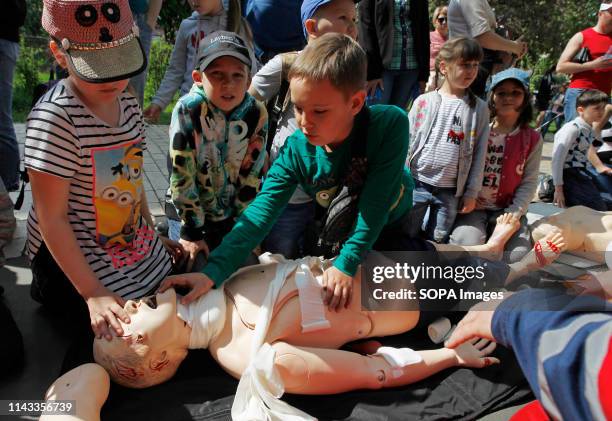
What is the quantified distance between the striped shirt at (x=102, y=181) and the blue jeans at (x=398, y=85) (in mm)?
2478

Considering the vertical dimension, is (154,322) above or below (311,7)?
below

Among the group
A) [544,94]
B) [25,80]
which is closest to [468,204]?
[544,94]

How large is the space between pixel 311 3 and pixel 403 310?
63.4 inches

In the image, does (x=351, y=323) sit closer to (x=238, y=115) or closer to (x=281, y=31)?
(x=238, y=115)

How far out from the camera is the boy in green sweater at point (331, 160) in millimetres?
1942

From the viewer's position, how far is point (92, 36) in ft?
5.70

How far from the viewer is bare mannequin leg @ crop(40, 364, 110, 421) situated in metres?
1.61

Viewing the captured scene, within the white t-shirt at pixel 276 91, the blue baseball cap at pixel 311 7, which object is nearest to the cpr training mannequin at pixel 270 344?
the white t-shirt at pixel 276 91

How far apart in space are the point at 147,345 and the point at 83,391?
238 millimetres

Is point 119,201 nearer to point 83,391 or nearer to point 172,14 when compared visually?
point 83,391

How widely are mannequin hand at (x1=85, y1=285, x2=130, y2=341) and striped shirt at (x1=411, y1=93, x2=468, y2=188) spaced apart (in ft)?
7.03

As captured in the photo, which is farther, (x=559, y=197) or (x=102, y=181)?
(x=559, y=197)

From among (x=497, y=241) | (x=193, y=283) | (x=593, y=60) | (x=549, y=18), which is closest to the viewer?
(x=193, y=283)

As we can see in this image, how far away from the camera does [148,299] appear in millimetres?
1893
